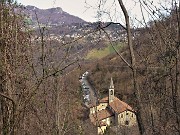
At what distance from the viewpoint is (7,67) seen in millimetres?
3348

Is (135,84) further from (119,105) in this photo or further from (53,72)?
(119,105)

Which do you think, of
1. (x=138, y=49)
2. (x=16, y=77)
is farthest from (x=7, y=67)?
(x=138, y=49)

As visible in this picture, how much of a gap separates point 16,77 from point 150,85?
3449mm

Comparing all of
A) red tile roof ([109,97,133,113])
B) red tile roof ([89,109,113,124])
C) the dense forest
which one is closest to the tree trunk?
the dense forest

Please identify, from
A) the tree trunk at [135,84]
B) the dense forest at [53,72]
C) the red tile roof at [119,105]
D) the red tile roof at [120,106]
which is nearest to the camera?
the dense forest at [53,72]

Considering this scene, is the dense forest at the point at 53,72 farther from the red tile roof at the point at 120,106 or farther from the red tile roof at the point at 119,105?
the red tile roof at the point at 120,106

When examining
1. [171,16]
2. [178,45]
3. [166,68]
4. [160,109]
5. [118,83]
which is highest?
[171,16]

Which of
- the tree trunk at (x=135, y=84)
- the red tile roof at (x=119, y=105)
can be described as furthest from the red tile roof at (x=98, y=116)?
the tree trunk at (x=135, y=84)

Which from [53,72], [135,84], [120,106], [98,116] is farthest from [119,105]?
[53,72]

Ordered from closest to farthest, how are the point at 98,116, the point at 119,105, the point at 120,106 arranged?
1. the point at 98,116
2. the point at 120,106
3. the point at 119,105

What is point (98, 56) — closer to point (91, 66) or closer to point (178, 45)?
point (91, 66)

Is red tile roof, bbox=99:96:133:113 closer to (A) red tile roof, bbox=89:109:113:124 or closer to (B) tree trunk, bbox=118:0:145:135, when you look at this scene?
(A) red tile roof, bbox=89:109:113:124

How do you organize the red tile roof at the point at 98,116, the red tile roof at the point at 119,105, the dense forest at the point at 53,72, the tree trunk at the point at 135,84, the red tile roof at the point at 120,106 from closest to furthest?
the dense forest at the point at 53,72
the tree trunk at the point at 135,84
the red tile roof at the point at 98,116
the red tile roof at the point at 119,105
the red tile roof at the point at 120,106

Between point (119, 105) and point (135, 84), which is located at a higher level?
point (135, 84)
